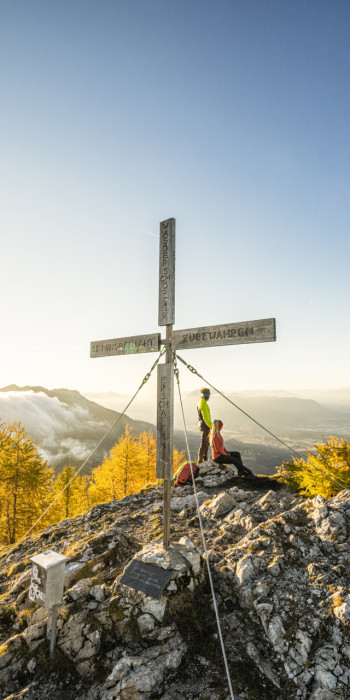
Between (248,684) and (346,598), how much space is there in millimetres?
1744

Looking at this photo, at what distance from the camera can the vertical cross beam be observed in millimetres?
5812

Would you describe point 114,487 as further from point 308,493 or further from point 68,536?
point 308,493

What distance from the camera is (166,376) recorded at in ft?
19.6

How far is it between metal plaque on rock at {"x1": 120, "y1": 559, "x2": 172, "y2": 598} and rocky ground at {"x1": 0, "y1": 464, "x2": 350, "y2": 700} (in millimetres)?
87

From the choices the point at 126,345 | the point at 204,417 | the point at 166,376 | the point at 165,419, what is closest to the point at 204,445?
the point at 204,417

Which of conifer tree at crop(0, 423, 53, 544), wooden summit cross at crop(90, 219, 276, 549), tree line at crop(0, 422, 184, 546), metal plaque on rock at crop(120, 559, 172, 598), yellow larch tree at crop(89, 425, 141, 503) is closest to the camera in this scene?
metal plaque on rock at crop(120, 559, 172, 598)

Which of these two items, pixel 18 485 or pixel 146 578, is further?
pixel 18 485

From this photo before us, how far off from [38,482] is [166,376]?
675 inches

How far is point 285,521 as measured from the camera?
6.40 m

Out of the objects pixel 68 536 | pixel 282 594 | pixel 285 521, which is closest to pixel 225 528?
pixel 285 521

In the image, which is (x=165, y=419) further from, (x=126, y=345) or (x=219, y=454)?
(x=219, y=454)

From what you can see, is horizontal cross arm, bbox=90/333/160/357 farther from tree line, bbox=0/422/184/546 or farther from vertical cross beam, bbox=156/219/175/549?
tree line, bbox=0/422/184/546

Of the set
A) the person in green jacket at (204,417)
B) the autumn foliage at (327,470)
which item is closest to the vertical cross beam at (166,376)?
the autumn foliage at (327,470)

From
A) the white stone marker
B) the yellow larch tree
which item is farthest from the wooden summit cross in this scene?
the yellow larch tree
